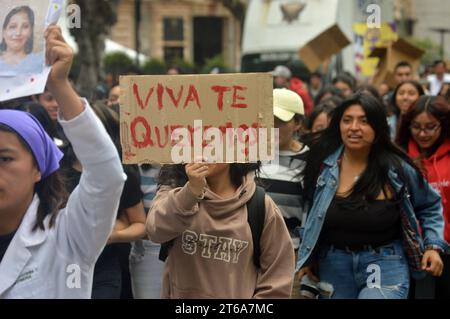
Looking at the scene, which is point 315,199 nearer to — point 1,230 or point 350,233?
point 350,233

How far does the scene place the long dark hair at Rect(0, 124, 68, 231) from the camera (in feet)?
10.7

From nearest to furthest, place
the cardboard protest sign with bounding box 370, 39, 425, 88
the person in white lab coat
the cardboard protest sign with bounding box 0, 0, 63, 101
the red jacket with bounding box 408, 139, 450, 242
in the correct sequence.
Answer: the person in white lab coat, the cardboard protest sign with bounding box 0, 0, 63, 101, the red jacket with bounding box 408, 139, 450, 242, the cardboard protest sign with bounding box 370, 39, 425, 88

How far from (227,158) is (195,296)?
57 centimetres

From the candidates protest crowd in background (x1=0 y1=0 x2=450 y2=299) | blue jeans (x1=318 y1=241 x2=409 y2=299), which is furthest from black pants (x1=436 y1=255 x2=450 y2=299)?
blue jeans (x1=318 y1=241 x2=409 y2=299)

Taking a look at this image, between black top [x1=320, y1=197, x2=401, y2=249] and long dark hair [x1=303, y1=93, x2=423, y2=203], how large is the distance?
Answer: 0.06 meters

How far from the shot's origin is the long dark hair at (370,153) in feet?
16.0

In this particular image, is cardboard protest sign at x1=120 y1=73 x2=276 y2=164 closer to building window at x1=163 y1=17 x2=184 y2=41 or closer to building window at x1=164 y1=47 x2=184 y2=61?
building window at x1=164 y1=47 x2=184 y2=61

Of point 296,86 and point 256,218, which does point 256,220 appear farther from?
point 296,86

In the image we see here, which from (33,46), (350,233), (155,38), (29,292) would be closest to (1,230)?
(29,292)

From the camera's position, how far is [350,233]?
4801 mm

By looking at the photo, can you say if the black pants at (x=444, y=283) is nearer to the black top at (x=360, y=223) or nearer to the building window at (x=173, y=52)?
the black top at (x=360, y=223)

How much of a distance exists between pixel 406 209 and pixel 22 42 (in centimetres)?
230

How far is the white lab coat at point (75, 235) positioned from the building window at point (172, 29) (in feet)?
124
